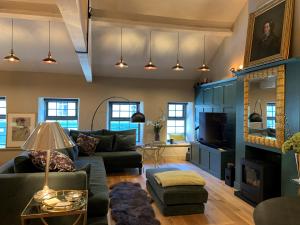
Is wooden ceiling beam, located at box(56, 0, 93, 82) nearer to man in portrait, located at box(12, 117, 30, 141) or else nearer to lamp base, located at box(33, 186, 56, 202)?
lamp base, located at box(33, 186, 56, 202)

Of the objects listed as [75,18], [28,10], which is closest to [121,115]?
[28,10]

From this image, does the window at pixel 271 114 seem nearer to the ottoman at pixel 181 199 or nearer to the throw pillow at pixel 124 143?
the ottoman at pixel 181 199

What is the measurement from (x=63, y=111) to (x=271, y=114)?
223 inches

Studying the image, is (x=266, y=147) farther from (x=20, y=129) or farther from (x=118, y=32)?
(x=20, y=129)

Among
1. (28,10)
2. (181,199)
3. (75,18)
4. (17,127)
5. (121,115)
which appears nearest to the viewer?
(75,18)

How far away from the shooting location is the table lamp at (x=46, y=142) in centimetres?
218

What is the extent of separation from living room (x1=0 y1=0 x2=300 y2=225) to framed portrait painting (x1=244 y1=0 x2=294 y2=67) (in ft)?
0.07

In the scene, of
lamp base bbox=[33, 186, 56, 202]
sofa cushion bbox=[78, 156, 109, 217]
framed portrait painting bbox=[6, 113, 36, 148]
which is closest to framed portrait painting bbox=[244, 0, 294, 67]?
sofa cushion bbox=[78, 156, 109, 217]

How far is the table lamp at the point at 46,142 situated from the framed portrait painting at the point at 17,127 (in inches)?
186

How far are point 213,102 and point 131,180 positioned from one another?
2.93 meters

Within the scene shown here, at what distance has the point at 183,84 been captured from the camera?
7.51 metres

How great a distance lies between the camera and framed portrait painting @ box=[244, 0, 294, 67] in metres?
3.41

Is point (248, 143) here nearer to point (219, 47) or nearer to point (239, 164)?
point (239, 164)

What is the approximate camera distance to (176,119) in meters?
7.79
